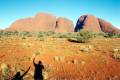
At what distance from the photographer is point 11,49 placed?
16500 millimetres

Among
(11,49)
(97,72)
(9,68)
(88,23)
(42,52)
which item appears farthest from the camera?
(88,23)

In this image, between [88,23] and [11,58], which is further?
[88,23]

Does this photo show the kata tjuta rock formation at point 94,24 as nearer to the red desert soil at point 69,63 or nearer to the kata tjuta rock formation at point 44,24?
the kata tjuta rock formation at point 44,24

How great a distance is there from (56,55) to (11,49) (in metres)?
3.97

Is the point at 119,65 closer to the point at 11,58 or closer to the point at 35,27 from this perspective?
the point at 11,58

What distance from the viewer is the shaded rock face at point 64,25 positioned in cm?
8156

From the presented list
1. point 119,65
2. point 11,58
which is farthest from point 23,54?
point 119,65

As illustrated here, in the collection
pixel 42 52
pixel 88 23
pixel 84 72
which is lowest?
pixel 84 72

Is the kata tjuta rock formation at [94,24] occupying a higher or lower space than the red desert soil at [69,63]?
higher

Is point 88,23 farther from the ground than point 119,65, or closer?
farther from the ground

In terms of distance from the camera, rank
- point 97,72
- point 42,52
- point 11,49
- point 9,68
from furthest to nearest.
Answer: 1. point 11,49
2. point 42,52
3. point 9,68
4. point 97,72

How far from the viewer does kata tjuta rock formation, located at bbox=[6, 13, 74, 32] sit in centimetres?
8088

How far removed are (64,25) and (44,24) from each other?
7.90 meters

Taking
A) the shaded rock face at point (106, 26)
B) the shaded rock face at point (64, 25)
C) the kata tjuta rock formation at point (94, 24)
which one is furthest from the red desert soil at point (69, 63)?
the shaded rock face at point (64, 25)
